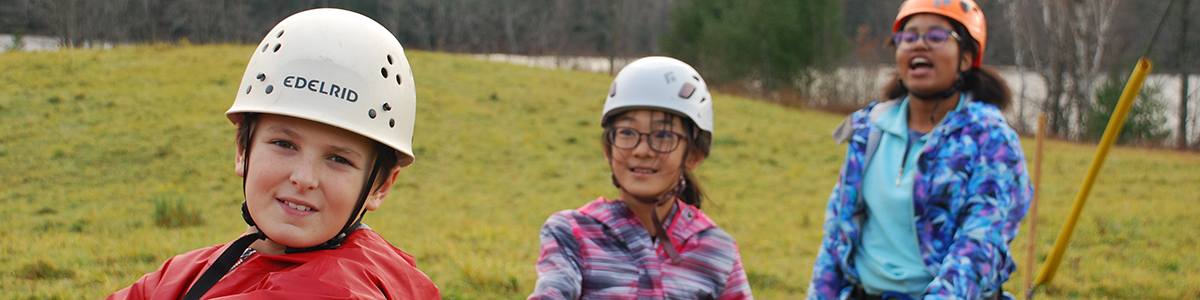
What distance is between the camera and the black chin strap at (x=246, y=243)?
172 centimetres

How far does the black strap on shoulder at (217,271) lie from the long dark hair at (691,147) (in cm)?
128

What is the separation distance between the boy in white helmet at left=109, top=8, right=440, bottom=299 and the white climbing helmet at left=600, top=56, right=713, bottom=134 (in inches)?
36.3

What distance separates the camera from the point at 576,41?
50.3m

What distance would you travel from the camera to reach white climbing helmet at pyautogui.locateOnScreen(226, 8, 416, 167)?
1770mm

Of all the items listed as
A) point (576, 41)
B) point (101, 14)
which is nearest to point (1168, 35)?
point (576, 41)

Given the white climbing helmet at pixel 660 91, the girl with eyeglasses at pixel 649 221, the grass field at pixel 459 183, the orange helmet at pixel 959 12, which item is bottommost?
the grass field at pixel 459 183

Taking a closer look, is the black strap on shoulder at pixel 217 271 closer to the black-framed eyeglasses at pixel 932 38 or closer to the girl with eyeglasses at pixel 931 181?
the girl with eyeglasses at pixel 931 181

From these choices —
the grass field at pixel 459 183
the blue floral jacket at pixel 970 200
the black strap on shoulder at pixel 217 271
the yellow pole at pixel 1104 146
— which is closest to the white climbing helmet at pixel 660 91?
the blue floral jacket at pixel 970 200

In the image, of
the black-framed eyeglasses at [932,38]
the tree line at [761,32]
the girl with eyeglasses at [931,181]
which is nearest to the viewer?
the girl with eyeglasses at [931,181]

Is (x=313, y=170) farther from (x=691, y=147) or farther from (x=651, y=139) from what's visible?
(x=691, y=147)

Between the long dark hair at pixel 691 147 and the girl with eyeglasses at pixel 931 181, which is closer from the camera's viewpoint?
the girl with eyeglasses at pixel 931 181

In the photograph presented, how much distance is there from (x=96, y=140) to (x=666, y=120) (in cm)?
1254

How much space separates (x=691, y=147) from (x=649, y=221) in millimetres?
313

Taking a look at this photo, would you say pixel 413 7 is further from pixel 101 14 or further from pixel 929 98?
pixel 929 98
